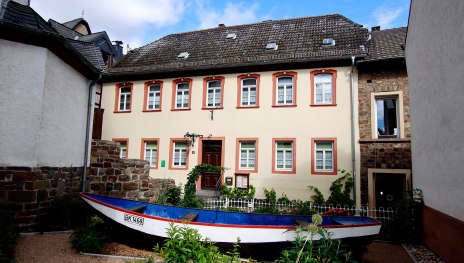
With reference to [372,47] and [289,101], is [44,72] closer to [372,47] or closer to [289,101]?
[289,101]

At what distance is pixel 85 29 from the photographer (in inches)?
931

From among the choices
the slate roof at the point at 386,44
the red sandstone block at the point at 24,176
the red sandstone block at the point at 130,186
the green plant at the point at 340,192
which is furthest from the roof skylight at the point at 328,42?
the red sandstone block at the point at 24,176

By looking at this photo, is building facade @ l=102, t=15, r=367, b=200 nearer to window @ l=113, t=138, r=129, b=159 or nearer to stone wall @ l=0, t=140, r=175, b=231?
window @ l=113, t=138, r=129, b=159

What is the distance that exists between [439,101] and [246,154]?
29.2 feet

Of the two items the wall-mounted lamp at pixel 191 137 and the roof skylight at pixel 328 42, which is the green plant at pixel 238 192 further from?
the roof skylight at pixel 328 42

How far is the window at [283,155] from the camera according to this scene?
13.4 metres

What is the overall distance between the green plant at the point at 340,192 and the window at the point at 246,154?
311 centimetres

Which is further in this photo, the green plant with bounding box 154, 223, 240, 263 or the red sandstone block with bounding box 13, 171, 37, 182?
the red sandstone block with bounding box 13, 171, 37, 182

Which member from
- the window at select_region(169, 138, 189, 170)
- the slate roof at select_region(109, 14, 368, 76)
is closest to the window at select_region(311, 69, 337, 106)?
the slate roof at select_region(109, 14, 368, 76)

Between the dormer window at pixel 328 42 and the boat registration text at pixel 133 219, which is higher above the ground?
the dormer window at pixel 328 42

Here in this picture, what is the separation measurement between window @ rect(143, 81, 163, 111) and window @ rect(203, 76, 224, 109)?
8.53 ft

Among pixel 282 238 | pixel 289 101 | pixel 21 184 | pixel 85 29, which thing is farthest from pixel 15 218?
pixel 85 29

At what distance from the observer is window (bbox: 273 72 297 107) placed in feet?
45.4

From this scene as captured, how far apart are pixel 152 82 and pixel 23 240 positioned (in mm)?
10850
